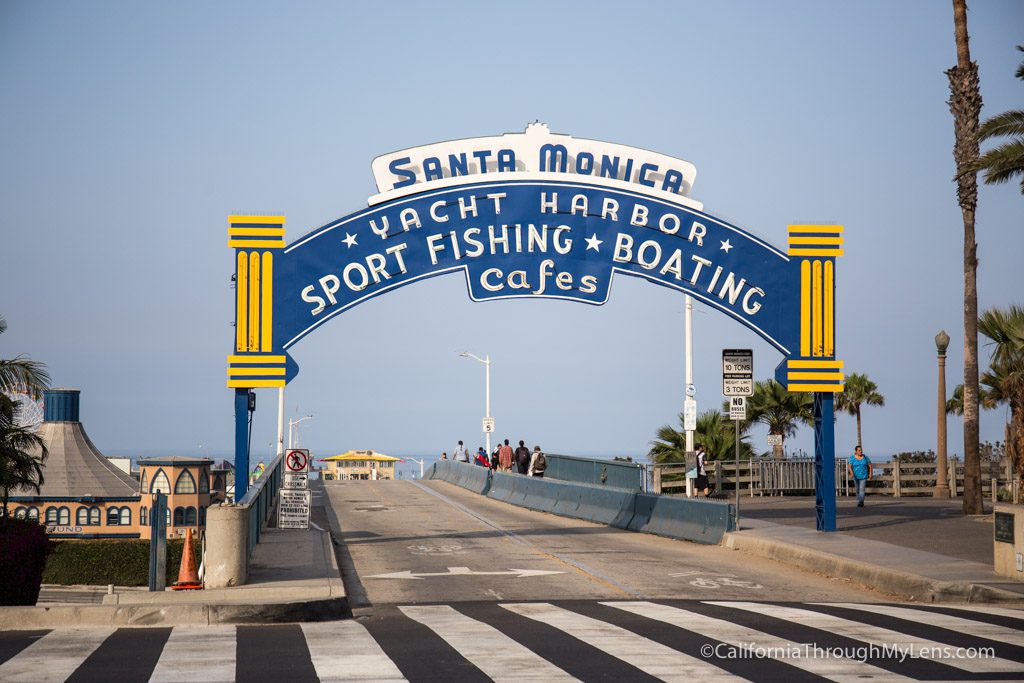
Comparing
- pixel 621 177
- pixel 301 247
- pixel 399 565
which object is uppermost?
pixel 621 177

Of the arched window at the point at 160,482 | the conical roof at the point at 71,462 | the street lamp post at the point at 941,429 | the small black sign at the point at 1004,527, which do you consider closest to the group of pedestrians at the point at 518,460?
the street lamp post at the point at 941,429

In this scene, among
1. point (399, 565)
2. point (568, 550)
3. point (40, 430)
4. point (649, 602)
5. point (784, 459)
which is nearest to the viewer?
point (649, 602)

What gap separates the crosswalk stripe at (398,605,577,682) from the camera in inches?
383

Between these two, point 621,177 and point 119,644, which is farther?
point 621,177

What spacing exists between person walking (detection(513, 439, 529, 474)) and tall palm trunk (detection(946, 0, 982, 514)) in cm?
1793

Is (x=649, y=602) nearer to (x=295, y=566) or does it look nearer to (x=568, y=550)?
(x=295, y=566)

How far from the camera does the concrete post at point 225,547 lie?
48.9ft

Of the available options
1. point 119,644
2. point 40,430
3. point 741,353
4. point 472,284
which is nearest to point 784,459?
point 741,353

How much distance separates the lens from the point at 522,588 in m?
17.2

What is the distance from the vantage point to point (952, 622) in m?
13.2

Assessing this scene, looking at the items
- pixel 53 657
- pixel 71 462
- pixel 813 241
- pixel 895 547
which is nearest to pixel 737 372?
pixel 813 241

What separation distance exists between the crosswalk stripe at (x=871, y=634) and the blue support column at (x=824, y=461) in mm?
9236

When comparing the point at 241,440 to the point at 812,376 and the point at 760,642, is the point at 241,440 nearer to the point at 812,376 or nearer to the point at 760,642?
the point at 812,376

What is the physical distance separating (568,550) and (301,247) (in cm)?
798
